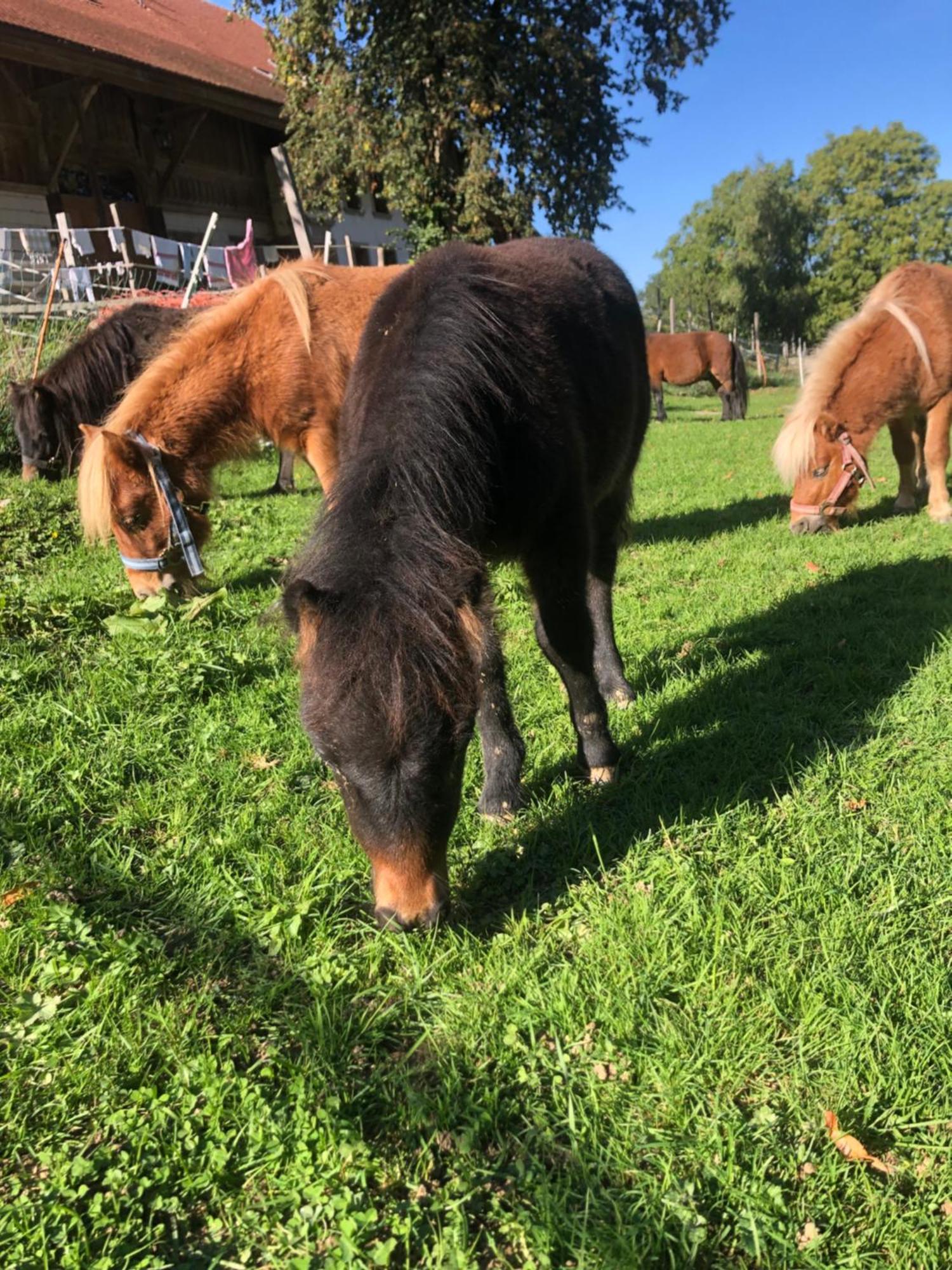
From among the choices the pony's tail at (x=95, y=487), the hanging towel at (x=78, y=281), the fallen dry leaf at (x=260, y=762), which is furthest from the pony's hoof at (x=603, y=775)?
the hanging towel at (x=78, y=281)

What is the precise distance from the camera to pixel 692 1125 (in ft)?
5.64

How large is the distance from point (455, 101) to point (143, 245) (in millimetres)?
8495

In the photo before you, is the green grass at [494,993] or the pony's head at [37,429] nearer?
the green grass at [494,993]

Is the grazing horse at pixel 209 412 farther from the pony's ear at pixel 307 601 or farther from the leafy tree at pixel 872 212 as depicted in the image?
the leafy tree at pixel 872 212

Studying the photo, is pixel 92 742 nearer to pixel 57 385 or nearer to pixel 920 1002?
pixel 920 1002

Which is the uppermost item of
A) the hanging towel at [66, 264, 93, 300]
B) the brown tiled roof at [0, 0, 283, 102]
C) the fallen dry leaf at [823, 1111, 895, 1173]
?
the brown tiled roof at [0, 0, 283, 102]

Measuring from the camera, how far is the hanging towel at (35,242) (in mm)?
14234

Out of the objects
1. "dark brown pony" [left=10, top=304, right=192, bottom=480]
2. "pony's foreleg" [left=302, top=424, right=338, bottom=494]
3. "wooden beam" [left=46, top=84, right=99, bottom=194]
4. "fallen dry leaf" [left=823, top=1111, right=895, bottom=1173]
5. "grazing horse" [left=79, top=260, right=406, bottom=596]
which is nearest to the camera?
"fallen dry leaf" [left=823, top=1111, right=895, bottom=1173]

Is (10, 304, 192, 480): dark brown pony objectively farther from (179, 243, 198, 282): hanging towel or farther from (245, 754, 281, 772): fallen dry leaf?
(179, 243, 198, 282): hanging towel

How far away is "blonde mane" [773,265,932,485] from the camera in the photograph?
698 cm

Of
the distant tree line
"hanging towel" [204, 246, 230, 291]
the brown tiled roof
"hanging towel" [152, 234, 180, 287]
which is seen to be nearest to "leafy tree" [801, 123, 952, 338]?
the distant tree line

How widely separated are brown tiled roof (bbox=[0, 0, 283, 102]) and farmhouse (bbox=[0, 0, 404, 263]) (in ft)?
0.20

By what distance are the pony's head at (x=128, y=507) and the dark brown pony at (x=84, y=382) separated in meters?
4.11

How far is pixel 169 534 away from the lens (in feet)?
16.1
